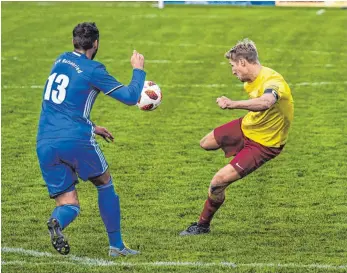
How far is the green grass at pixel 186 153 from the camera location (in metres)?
11.0

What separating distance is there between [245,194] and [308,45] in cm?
1392

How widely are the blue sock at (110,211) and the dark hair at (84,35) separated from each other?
4.34 ft

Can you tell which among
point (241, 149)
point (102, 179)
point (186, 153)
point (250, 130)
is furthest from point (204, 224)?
point (186, 153)

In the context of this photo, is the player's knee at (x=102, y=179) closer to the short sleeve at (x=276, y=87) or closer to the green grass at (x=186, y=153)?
the green grass at (x=186, y=153)

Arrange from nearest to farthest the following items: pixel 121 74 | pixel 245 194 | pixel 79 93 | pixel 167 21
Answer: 1. pixel 79 93
2. pixel 245 194
3. pixel 121 74
4. pixel 167 21

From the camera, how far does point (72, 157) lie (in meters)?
10.4

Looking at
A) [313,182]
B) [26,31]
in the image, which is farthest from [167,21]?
[313,182]

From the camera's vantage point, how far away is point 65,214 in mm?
10352

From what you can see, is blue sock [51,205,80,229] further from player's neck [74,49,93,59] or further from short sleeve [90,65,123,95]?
player's neck [74,49,93,59]

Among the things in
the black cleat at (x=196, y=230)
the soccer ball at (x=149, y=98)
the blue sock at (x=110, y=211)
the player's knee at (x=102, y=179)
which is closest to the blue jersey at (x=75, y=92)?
the player's knee at (x=102, y=179)

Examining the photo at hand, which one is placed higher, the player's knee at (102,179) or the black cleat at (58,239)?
the player's knee at (102,179)

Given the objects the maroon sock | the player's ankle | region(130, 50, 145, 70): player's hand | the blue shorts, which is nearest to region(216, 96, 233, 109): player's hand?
region(130, 50, 145, 70): player's hand

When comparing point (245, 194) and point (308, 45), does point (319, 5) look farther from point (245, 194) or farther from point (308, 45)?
point (245, 194)

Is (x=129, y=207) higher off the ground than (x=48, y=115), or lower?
lower
